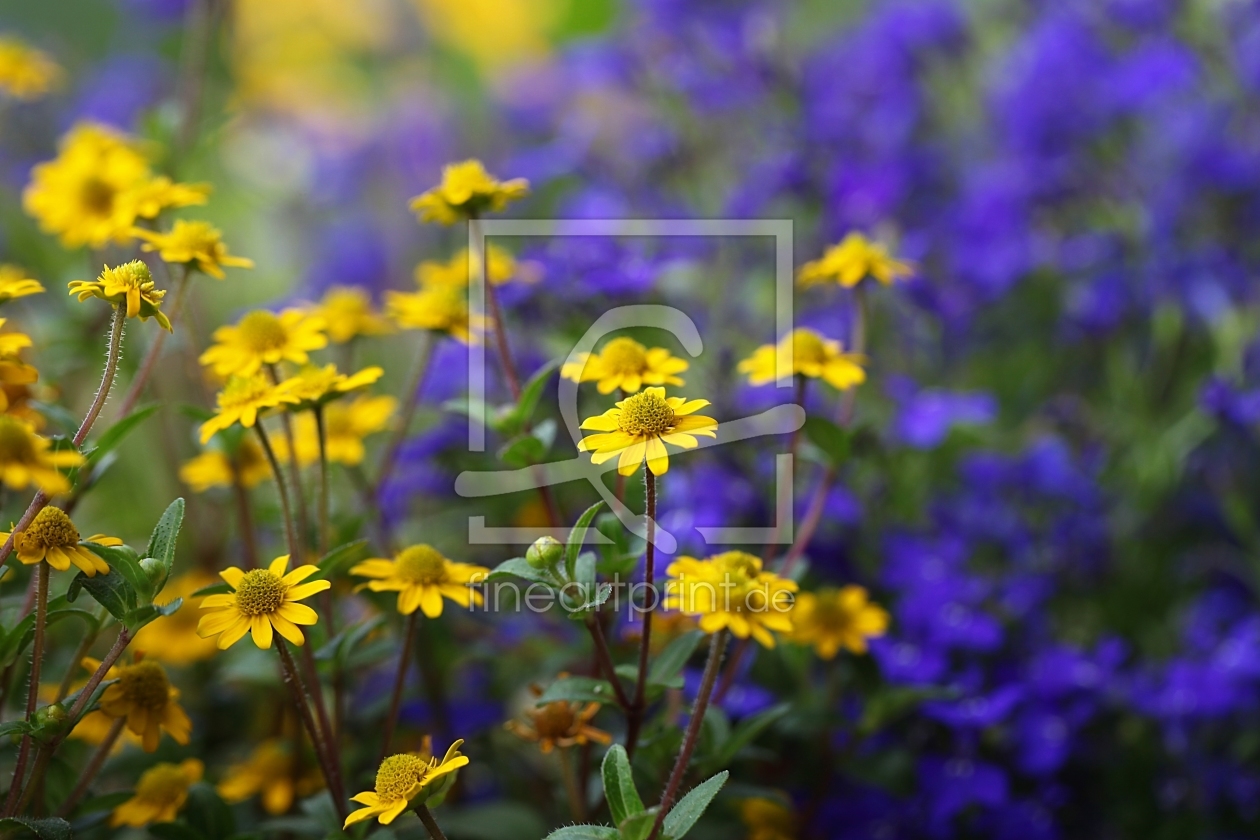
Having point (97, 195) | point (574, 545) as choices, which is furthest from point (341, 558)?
point (97, 195)

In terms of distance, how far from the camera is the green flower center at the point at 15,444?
48 cm

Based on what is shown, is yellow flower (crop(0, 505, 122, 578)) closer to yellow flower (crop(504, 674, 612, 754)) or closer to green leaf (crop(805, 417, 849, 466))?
yellow flower (crop(504, 674, 612, 754))

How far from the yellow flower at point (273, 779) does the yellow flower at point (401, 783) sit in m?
0.26

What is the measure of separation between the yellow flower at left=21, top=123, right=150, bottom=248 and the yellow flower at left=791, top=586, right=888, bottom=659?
55 cm

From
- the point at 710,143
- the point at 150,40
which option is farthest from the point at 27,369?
the point at 150,40

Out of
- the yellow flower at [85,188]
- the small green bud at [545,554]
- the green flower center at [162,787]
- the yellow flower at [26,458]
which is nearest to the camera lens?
the yellow flower at [26,458]

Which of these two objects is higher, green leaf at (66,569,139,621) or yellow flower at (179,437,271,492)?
yellow flower at (179,437,271,492)

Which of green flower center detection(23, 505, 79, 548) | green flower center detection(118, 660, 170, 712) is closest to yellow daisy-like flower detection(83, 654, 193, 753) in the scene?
green flower center detection(118, 660, 170, 712)

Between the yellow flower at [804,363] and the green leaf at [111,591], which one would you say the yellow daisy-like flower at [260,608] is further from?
the yellow flower at [804,363]

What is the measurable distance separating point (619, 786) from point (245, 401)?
0.99 feet

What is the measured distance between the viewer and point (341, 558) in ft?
2.12

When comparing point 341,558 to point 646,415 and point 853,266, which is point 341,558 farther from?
point 853,266

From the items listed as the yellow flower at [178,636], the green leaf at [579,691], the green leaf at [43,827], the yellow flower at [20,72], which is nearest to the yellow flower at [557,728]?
the green leaf at [579,691]

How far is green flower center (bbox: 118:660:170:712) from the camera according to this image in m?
0.62
